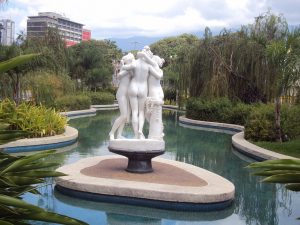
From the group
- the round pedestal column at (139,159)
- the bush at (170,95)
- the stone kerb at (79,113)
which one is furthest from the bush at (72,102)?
the round pedestal column at (139,159)

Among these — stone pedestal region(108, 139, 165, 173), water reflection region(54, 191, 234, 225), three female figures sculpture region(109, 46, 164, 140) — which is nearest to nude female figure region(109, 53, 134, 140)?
three female figures sculpture region(109, 46, 164, 140)

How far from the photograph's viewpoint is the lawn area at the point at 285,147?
12.5 meters

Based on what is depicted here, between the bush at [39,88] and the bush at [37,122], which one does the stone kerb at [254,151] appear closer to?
the bush at [37,122]

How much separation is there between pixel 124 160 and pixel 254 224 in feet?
13.6

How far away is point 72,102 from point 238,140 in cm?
1434

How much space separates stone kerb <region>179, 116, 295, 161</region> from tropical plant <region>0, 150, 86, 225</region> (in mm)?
9719

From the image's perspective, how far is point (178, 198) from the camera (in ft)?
23.3

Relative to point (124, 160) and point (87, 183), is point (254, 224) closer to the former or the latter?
point (87, 183)

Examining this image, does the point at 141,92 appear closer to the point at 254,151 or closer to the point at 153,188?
the point at 153,188

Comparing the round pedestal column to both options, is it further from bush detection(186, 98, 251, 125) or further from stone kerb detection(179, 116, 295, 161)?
bush detection(186, 98, 251, 125)

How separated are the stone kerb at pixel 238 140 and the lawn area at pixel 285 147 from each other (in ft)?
1.30

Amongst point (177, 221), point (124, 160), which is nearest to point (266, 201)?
point (177, 221)

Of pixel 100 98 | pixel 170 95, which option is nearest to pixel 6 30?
pixel 100 98

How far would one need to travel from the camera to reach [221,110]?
21484mm
